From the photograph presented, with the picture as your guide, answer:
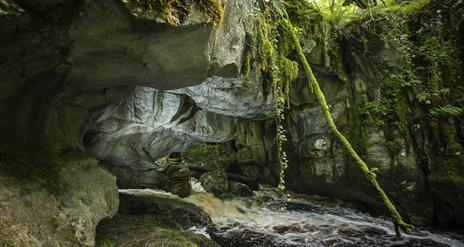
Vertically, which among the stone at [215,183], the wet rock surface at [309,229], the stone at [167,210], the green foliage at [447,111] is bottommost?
the wet rock surface at [309,229]

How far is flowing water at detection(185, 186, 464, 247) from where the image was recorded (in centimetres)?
658

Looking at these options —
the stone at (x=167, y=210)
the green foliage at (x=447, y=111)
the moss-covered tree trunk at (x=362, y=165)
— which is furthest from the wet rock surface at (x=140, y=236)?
the green foliage at (x=447, y=111)

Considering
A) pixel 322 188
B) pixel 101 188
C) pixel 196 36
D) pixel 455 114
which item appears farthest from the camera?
pixel 322 188

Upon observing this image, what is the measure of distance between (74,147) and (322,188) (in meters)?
7.77

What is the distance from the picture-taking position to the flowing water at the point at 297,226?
658cm

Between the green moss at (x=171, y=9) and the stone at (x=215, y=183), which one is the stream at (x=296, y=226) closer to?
the stone at (x=215, y=183)

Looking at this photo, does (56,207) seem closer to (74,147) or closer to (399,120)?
(74,147)

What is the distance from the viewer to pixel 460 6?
24.2 feet

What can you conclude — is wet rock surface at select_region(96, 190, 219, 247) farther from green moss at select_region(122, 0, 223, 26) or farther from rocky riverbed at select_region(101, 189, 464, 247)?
green moss at select_region(122, 0, 223, 26)

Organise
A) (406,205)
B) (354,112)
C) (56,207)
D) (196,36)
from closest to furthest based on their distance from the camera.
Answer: (196,36) < (56,207) < (406,205) < (354,112)

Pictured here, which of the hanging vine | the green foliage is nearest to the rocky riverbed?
the hanging vine

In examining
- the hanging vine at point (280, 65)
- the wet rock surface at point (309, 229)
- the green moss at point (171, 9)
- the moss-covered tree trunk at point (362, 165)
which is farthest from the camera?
the wet rock surface at point (309, 229)

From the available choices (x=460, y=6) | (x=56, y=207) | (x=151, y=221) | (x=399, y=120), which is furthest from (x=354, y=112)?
(x=56, y=207)

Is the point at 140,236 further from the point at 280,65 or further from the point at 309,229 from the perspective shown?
the point at 309,229
